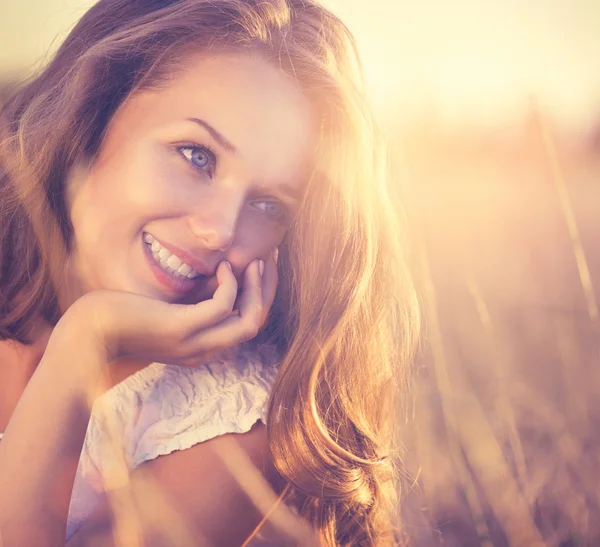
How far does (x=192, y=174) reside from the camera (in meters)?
1.69

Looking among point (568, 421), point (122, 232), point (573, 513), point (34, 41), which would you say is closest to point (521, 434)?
point (568, 421)

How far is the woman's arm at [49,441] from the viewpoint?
52.0 inches

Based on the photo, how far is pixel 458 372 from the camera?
3.14 m

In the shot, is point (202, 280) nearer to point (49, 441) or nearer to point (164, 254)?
point (164, 254)

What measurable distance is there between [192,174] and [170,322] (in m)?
0.44

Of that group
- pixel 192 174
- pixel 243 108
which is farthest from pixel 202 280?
pixel 243 108

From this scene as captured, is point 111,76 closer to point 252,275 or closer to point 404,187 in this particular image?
point 252,275

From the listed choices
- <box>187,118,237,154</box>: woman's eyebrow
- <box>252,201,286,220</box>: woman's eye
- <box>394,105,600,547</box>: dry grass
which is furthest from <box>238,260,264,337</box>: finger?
<box>394,105,600,547</box>: dry grass

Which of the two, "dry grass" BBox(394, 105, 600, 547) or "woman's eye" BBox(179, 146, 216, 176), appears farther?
"dry grass" BBox(394, 105, 600, 547)

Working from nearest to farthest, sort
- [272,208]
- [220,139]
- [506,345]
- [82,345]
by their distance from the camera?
[82,345] → [220,139] → [272,208] → [506,345]

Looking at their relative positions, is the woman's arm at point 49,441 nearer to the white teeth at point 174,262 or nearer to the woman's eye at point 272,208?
the white teeth at point 174,262

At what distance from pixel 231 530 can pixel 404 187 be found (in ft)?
4.81

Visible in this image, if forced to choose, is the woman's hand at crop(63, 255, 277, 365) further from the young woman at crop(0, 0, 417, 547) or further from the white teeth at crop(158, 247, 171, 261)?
the white teeth at crop(158, 247, 171, 261)

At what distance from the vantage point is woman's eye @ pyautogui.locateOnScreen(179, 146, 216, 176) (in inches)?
66.7
